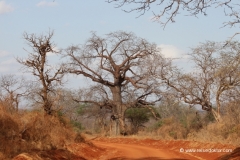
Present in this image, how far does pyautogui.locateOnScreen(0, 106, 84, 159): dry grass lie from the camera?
1151 cm

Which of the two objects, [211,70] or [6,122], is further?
[211,70]

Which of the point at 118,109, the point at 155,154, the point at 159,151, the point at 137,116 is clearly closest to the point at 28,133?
the point at 155,154

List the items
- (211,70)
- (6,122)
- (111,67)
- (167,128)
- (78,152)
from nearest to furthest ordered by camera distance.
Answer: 1. (6,122)
2. (78,152)
3. (211,70)
4. (167,128)
5. (111,67)

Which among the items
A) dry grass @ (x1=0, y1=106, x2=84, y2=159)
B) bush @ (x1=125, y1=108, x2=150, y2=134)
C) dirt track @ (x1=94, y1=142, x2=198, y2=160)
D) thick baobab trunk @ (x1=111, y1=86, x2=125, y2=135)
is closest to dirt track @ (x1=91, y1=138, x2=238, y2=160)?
dirt track @ (x1=94, y1=142, x2=198, y2=160)

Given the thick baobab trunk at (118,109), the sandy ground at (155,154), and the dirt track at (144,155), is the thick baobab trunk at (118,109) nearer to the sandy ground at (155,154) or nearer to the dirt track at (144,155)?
the sandy ground at (155,154)

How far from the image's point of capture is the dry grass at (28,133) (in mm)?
11508

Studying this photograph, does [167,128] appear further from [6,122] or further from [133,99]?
[6,122]

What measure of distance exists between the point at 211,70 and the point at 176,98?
3645mm

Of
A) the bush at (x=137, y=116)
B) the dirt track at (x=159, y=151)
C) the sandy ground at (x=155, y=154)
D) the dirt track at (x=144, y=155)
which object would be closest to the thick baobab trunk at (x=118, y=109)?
→ the dirt track at (x=159, y=151)

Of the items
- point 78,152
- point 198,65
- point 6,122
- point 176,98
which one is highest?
point 198,65

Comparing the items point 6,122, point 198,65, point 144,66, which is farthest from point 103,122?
point 6,122

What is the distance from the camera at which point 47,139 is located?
14.4 m

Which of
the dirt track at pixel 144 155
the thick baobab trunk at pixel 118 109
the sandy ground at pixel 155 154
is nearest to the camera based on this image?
the sandy ground at pixel 155 154

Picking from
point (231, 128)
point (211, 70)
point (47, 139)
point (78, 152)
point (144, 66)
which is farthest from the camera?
point (144, 66)
